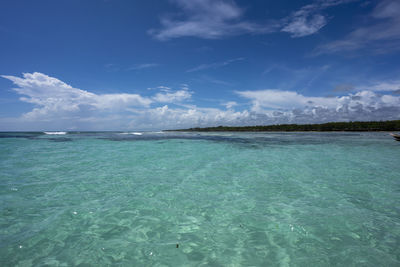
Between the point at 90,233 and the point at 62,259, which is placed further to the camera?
the point at 90,233

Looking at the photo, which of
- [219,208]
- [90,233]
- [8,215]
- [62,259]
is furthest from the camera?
[219,208]

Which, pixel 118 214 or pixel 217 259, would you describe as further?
pixel 118 214

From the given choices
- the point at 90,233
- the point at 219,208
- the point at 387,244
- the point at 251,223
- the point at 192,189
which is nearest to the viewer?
the point at 387,244

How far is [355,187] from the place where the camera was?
281 inches

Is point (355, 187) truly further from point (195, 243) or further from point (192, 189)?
point (195, 243)

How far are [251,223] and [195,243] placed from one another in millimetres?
1555

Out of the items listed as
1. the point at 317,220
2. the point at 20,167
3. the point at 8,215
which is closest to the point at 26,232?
the point at 8,215

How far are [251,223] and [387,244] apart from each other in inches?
101

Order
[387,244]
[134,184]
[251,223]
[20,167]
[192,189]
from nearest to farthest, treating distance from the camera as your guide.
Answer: [387,244] → [251,223] → [192,189] → [134,184] → [20,167]

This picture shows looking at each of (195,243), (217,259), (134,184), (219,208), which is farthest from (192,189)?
(217,259)

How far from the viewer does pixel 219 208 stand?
536 centimetres

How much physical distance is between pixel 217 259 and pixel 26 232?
13.8ft

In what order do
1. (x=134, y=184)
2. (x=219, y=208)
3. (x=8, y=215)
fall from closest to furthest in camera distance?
(x=8, y=215)
(x=219, y=208)
(x=134, y=184)

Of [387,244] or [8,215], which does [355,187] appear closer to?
[387,244]
